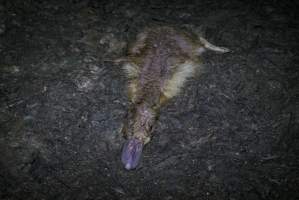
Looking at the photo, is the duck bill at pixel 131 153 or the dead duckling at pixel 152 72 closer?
the duck bill at pixel 131 153

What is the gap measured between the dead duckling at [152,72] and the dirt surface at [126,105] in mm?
82

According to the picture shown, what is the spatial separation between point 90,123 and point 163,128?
58 centimetres

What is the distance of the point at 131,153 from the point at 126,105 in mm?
470

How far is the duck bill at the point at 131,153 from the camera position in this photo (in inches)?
110

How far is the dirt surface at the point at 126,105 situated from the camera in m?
2.77

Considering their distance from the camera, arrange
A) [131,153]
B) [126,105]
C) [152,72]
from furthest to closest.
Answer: [152,72], [126,105], [131,153]

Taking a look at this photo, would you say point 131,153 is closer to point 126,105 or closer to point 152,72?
point 126,105

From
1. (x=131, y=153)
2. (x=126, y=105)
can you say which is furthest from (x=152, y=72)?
(x=131, y=153)

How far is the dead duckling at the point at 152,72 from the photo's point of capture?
293 centimetres

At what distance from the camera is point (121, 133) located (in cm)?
297

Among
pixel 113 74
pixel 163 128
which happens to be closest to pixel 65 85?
pixel 113 74

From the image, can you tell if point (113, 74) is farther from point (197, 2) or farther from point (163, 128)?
point (197, 2)

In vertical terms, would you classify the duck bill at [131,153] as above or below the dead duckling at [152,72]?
below

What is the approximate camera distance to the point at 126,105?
3.14m
